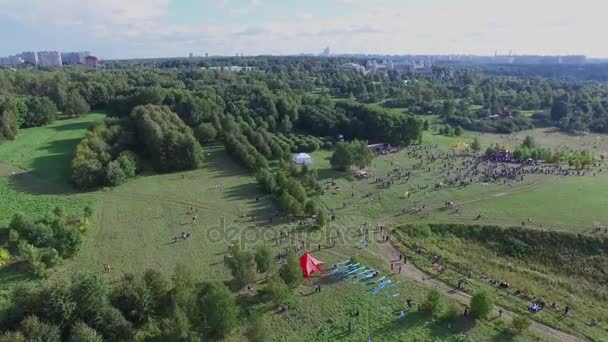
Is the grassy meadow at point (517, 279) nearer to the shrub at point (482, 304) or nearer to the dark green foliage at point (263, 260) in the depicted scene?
the shrub at point (482, 304)

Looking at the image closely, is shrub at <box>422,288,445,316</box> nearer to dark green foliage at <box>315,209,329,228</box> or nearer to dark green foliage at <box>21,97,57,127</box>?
dark green foliage at <box>315,209,329,228</box>

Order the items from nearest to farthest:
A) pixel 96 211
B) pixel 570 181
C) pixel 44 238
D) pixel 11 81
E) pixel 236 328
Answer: pixel 236 328, pixel 44 238, pixel 96 211, pixel 570 181, pixel 11 81

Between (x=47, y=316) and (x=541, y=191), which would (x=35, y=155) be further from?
(x=541, y=191)

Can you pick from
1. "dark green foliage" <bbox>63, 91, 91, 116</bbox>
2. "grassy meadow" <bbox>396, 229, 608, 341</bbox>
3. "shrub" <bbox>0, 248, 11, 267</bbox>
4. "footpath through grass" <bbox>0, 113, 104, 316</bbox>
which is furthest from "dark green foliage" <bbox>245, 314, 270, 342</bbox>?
"dark green foliage" <bbox>63, 91, 91, 116</bbox>

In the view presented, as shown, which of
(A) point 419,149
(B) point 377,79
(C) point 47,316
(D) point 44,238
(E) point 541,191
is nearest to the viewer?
(C) point 47,316

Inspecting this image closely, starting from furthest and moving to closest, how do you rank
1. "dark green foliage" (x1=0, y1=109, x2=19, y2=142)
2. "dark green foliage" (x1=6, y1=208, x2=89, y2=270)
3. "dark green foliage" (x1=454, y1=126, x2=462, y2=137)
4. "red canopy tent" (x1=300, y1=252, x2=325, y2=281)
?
"dark green foliage" (x1=454, y1=126, x2=462, y2=137), "dark green foliage" (x1=0, y1=109, x2=19, y2=142), "red canopy tent" (x1=300, y1=252, x2=325, y2=281), "dark green foliage" (x1=6, y1=208, x2=89, y2=270)

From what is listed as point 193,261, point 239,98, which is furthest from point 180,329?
point 239,98
